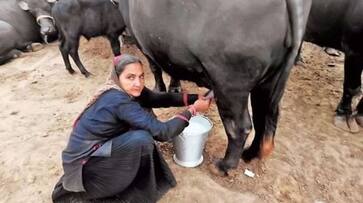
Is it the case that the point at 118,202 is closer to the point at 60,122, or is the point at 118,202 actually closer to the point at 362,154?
the point at 60,122

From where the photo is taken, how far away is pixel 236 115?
2484 mm

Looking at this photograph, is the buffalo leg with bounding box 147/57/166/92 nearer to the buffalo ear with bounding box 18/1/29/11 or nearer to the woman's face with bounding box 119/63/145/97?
the woman's face with bounding box 119/63/145/97

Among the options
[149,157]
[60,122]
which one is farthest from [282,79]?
[60,122]

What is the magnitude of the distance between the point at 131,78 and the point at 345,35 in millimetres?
2013

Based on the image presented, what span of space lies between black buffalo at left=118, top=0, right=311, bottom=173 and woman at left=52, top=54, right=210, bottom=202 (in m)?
0.25

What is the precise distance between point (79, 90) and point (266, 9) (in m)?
2.94

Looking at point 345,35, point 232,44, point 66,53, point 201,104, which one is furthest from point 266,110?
point 66,53

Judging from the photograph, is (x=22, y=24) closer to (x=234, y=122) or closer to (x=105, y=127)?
(x=105, y=127)

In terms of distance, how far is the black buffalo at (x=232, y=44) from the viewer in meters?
2.10

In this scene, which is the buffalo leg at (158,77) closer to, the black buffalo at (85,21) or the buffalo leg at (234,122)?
the black buffalo at (85,21)

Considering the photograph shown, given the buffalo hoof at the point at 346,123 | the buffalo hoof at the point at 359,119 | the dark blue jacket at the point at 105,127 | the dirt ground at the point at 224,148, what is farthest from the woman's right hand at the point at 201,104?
the buffalo hoof at the point at 359,119

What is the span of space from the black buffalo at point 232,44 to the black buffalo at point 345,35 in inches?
44.7

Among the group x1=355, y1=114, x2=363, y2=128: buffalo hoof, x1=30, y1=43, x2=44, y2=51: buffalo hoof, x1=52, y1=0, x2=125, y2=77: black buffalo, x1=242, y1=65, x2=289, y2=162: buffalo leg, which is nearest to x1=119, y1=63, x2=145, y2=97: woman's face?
x1=242, y1=65, x2=289, y2=162: buffalo leg

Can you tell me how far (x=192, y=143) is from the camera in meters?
2.91
